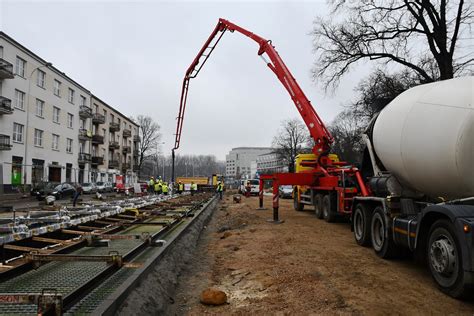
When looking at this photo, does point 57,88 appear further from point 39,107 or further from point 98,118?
point 98,118

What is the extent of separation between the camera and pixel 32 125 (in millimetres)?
35812

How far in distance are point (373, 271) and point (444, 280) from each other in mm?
1392

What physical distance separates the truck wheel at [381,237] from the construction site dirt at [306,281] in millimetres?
179

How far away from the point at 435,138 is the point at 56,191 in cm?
2522

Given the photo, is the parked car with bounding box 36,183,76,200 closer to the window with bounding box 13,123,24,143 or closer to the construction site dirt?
the window with bounding box 13,123,24,143

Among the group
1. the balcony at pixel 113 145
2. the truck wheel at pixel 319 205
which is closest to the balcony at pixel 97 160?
the balcony at pixel 113 145

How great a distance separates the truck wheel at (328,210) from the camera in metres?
13.6

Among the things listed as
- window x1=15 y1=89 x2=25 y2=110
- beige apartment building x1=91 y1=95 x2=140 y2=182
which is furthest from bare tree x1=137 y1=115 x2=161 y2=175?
window x1=15 y1=89 x2=25 y2=110

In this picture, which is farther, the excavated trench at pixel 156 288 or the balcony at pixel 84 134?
the balcony at pixel 84 134

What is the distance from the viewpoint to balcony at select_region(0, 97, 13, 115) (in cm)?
3006

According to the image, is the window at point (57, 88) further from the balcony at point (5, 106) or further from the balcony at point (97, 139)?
the balcony at point (97, 139)

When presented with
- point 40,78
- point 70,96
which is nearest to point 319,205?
point 40,78

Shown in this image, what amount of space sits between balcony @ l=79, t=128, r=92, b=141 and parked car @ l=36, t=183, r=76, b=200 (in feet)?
73.8

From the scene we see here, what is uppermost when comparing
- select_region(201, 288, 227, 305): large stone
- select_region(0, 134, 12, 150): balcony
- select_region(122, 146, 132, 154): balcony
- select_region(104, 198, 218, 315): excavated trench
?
select_region(122, 146, 132, 154): balcony
